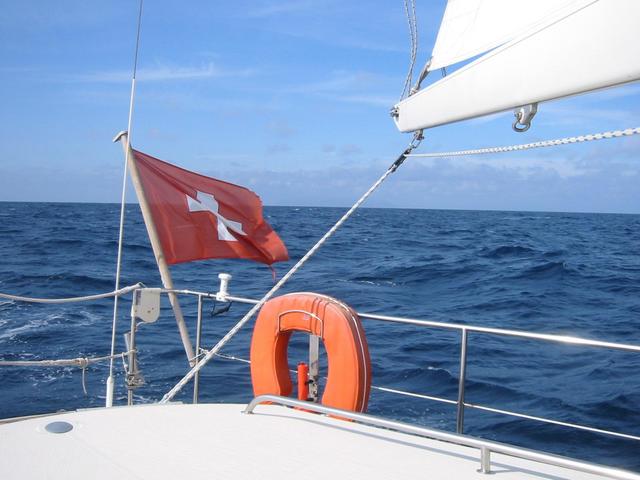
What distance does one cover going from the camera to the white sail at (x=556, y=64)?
1.90 metres

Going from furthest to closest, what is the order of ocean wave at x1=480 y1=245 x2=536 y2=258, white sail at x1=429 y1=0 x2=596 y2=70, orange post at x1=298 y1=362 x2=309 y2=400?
1. ocean wave at x1=480 y1=245 x2=536 y2=258
2. orange post at x1=298 y1=362 x2=309 y2=400
3. white sail at x1=429 y1=0 x2=596 y2=70

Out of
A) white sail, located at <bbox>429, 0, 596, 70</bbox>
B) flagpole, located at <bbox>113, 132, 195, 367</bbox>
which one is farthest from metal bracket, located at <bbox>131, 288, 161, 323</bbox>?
white sail, located at <bbox>429, 0, 596, 70</bbox>

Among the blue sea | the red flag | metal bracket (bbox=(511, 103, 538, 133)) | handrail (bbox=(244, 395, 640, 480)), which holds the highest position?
metal bracket (bbox=(511, 103, 538, 133))

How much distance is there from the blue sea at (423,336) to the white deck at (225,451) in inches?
137

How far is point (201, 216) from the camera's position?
204 inches

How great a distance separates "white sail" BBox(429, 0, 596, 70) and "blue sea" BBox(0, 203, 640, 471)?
13.2ft

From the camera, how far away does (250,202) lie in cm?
550

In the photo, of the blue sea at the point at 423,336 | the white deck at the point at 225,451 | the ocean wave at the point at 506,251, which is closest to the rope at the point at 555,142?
the white deck at the point at 225,451

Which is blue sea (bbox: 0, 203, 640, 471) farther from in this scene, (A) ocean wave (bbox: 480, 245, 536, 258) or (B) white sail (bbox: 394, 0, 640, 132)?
(B) white sail (bbox: 394, 0, 640, 132)

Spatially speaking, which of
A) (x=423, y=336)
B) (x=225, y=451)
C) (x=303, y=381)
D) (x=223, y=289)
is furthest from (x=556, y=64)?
(x=423, y=336)

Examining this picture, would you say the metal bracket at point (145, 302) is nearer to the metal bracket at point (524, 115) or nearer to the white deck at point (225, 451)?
the white deck at point (225, 451)

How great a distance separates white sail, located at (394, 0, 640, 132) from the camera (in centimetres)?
Answer: 190

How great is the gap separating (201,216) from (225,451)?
271cm

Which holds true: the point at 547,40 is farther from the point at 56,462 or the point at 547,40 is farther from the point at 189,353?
the point at 189,353
